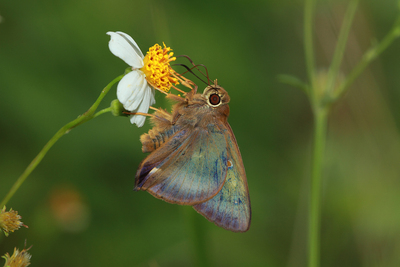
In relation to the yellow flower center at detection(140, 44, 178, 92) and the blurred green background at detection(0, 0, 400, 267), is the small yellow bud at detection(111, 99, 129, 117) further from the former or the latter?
the blurred green background at detection(0, 0, 400, 267)

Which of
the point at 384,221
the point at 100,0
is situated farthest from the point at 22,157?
the point at 384,221

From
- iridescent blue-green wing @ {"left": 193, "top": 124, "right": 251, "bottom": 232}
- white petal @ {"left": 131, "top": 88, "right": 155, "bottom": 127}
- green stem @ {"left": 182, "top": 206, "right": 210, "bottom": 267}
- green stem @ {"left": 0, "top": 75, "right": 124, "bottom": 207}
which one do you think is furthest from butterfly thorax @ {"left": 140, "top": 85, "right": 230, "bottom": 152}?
green stem @ {"left": 0, "top": 75, "right": 124, "bottom": 207}

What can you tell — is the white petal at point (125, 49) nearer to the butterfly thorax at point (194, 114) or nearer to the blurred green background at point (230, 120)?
the butterfly thorax at point (194, 114)

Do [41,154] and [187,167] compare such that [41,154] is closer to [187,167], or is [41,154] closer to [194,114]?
[187,167]

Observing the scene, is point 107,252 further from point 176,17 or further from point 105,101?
point 176,17

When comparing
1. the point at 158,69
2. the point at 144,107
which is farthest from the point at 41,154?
the point at 158,69

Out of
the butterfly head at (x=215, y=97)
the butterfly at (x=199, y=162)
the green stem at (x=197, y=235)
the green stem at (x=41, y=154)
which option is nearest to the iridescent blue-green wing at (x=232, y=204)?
the butterfly at (x=199, y=162)
